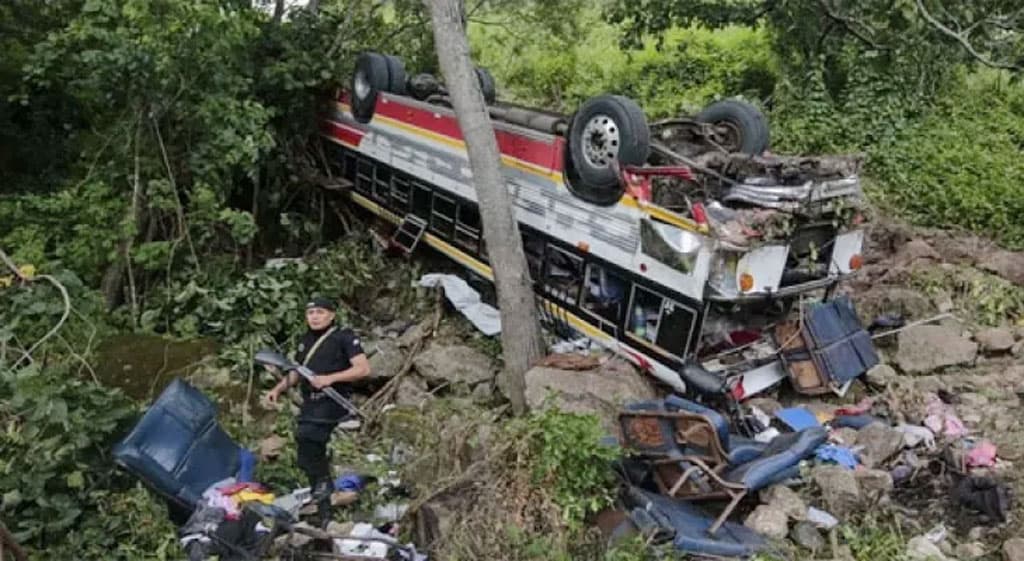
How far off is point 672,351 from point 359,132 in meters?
5.57

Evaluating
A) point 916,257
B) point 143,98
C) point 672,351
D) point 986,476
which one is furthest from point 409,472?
point 916,257

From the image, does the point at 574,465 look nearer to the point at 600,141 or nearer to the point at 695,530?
the point at 695,530

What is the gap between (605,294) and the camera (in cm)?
749

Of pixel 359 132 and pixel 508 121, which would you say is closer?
pixel 508 121

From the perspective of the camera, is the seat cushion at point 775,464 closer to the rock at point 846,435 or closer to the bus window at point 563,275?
the rock at point 846,435

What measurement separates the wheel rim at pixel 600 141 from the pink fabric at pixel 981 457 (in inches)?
134

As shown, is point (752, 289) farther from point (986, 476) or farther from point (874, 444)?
point (986, 476)

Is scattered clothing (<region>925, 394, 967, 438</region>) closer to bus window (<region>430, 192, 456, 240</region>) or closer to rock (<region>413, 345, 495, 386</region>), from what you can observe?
rock (<region>413, 345, 495, 386</region>)

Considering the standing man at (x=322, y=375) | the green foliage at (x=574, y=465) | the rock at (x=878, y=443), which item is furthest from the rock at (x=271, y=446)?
the rock at (x=878, y=443)

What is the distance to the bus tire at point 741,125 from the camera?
26.1 feet

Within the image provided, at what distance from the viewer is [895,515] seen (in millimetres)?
5629

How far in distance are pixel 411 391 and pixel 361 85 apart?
168 inches

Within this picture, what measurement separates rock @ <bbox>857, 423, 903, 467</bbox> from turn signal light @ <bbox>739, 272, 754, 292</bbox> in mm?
1373

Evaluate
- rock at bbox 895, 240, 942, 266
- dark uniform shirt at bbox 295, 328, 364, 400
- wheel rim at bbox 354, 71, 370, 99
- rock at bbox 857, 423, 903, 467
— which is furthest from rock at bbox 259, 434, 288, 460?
rock at bbox 895, 240, 942, 266
